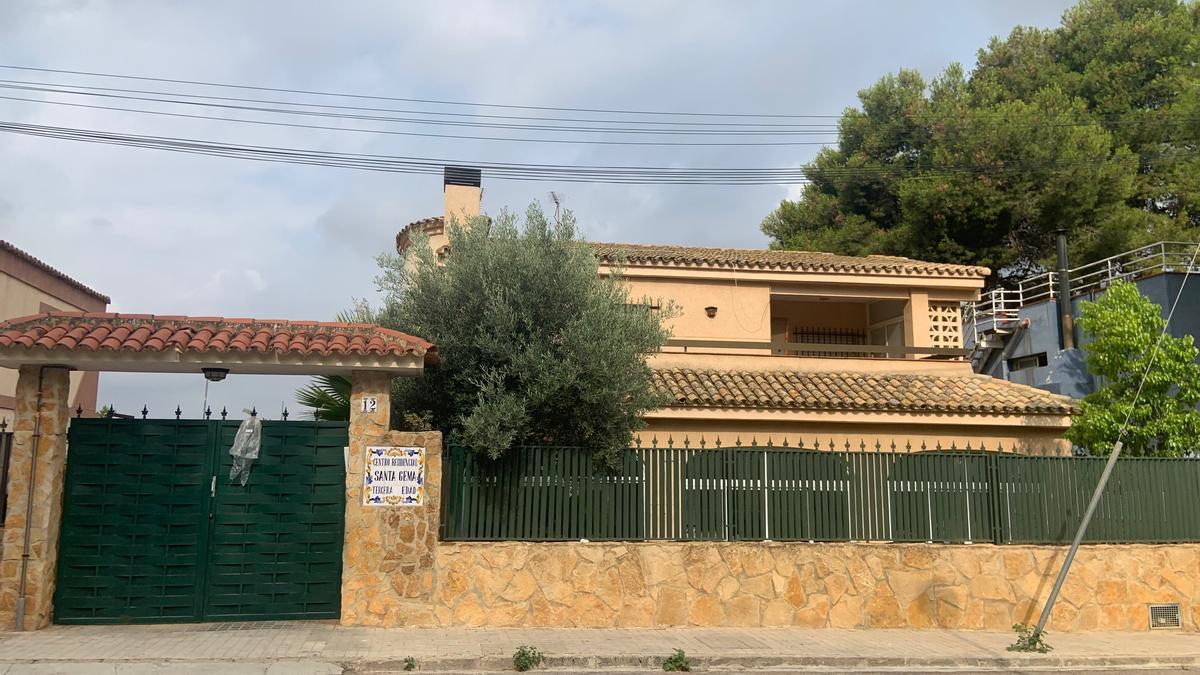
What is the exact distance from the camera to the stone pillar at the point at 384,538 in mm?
10008

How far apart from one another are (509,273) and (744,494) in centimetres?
404

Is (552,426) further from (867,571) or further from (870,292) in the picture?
(870,292)

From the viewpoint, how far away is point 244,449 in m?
10.0

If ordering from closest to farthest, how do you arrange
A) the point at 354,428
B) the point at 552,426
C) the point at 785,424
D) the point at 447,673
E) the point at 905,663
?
the point at 447,673
the point at 905,663
the point at 354,428
the point at 552,426
the point at 785,424

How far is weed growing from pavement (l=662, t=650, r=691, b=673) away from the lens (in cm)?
874

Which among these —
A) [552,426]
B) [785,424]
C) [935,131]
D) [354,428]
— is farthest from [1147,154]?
[354,428]

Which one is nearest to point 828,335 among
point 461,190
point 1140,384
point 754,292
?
point 754,292

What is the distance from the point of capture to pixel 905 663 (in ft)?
30.7

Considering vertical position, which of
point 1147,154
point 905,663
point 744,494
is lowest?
point 905,663

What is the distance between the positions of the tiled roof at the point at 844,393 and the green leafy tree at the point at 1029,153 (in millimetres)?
13778

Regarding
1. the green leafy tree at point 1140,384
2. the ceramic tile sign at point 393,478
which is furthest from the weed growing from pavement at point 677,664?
the green leafy tree at point 1140,384

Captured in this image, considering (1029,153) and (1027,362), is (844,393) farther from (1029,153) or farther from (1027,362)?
(1029,153)

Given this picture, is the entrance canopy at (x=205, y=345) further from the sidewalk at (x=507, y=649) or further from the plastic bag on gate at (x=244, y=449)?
the sidewalk at (x=507, y=649)

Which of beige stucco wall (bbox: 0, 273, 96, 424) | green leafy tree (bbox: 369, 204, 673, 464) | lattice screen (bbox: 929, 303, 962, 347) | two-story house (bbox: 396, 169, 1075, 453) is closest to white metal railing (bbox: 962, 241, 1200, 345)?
lattice screen (bbox: 929, 303, 962, 347)
